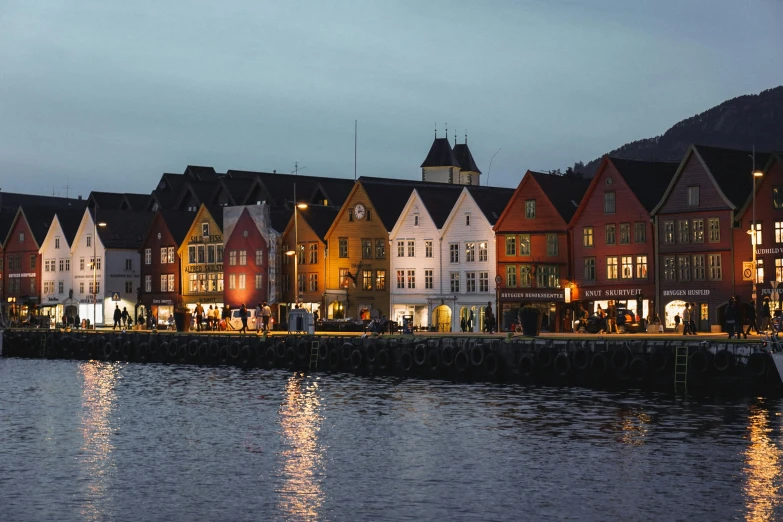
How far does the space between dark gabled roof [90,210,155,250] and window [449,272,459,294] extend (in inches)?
1677

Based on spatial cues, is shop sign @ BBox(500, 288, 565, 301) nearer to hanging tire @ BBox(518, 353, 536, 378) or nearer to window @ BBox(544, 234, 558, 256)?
window @ BBox(544, 234, 558, 256)

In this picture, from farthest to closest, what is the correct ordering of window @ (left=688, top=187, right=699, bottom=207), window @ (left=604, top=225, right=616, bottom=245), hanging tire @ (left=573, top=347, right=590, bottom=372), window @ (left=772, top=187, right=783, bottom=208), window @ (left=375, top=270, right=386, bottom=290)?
window @ (left=375, top=270, right=386, bottom=290) → window @ (left=604, top=225, right=616, bottom=245) → window @ (left=688, top=187, right=699, bottom=207) → window @ (left=772, top=187, right=783, bottom=208) → hanging tire @ (left=573, top=347, right=590, bottom=372)

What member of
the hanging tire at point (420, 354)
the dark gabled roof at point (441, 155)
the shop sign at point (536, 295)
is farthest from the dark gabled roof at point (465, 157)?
the hanging tire at point (420, 354)

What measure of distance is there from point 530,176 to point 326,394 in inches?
1582

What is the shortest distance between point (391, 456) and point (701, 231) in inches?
2040

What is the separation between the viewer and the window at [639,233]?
293 ft

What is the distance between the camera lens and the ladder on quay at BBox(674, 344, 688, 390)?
181 ft

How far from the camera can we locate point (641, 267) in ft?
292

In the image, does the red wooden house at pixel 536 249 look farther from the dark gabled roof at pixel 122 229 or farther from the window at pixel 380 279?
Answer: the dark gabled roof at pixel 122 229

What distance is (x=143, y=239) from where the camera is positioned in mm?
130875

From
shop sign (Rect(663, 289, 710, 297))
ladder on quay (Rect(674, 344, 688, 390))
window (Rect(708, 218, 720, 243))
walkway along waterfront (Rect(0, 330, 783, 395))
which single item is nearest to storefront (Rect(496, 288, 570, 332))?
shop sign (Rect(663, 289, 710, 297))

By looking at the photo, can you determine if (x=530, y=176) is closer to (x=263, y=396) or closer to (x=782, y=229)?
(x=782, y=229)

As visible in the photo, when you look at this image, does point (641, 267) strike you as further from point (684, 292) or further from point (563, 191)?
point (563, 191)

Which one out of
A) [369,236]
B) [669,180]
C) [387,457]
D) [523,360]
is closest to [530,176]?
[669,180]
